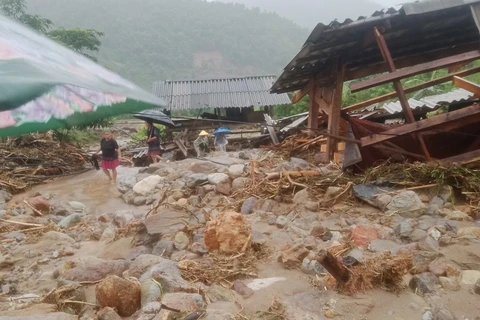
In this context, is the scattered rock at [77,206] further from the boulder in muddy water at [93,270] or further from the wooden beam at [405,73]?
the wooden beam at [405,73]

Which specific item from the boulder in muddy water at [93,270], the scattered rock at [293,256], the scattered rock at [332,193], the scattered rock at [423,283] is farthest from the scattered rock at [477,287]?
the boulder in muddy water at [93,270]

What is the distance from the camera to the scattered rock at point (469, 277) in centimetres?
261

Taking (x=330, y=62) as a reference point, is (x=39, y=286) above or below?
below

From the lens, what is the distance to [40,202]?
623 centimetres

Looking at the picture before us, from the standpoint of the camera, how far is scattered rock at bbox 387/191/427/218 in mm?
3768

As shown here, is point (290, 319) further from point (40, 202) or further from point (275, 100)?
point (275, 100)

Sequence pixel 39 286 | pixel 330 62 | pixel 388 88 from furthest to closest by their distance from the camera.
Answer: pixel 388 88 < pixel 330 62 < pixel 39 286

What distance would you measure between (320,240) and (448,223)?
1152 millimetres

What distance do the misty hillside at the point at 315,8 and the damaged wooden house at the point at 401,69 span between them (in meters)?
97.9

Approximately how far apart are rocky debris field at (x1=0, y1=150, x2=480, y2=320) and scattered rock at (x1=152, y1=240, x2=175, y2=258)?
0.04 ft

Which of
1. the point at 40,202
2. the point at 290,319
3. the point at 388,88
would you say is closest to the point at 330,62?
the point at 290,319

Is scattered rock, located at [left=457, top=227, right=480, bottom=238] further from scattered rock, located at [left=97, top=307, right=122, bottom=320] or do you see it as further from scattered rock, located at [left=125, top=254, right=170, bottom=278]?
scattered rock, located at [left=97, top=307, right=122, bottom=320]

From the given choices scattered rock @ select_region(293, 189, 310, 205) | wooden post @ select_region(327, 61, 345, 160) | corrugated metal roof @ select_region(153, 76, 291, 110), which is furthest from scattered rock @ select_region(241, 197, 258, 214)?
corrugated metal roof @ select_region(153, 76, 291, 110)

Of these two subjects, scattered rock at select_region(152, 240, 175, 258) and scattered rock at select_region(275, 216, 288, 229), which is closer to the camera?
scattered rock at select_region(152, 240, 175, 258)
